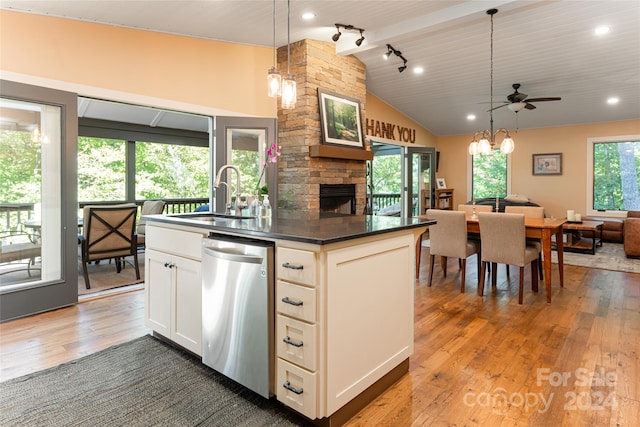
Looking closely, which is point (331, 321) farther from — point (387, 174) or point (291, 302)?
point (387, 174)

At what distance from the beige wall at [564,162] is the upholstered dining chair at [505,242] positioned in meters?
5.05

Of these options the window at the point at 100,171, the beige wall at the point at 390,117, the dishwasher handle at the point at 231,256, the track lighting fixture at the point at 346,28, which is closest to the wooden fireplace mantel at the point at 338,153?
the beige wall at the point at 390,117

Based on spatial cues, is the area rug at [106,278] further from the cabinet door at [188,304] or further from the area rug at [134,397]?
the cabinet door at [188,304]

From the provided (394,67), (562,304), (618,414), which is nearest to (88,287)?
(618,414)

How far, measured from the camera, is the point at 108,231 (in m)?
4.09

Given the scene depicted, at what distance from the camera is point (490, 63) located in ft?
17.5

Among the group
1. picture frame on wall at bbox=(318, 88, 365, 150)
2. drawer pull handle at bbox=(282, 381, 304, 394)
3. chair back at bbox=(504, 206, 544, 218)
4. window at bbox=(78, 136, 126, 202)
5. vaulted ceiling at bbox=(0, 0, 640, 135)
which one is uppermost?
vaulted ceiling at bbox=(0, 0, 640, 135)

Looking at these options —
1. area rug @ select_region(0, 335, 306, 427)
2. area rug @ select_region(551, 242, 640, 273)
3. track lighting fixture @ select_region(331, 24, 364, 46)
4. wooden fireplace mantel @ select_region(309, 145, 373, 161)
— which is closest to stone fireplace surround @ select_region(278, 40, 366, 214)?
wooden fireplace mantel @ select_region(309, 145, 373, 161)

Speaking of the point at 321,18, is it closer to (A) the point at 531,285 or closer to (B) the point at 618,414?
(A) the point at 531,285

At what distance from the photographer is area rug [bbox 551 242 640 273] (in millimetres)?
4942

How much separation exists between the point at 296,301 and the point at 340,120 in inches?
157

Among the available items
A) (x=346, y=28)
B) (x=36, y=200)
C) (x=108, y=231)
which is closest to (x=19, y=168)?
(x=36, y=200)

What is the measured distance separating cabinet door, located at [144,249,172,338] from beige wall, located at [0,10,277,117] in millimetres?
1966

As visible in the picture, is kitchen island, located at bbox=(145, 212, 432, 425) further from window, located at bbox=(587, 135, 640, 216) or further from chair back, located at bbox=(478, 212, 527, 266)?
window, located at bbox=(587, 135, 640, 216)
